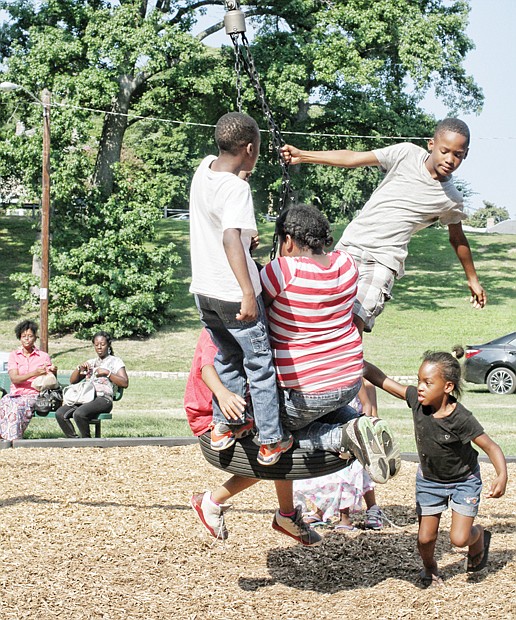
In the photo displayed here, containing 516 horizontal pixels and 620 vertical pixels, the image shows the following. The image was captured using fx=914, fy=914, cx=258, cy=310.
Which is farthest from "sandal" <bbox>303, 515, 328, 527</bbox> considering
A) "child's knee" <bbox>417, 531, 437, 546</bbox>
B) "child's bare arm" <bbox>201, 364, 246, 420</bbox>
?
"child's bare arm" <bbox>201, 364, 246, 420</bbox>

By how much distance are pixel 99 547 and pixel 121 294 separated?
19.6m

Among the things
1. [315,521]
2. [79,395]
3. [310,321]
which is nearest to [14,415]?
[79,395]

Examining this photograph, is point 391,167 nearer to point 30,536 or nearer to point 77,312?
point 30,536

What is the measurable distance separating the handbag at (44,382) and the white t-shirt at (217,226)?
5.87 m

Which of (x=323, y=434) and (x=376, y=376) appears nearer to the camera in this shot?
(x=323, y=434)

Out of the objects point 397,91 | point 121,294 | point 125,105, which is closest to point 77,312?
point 121,294

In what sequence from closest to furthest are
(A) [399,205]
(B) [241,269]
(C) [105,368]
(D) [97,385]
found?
(B) [241,269], (A) [399,205], (D) [97,385], (C) [105,368]

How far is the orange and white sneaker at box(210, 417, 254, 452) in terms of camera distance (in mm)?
4043

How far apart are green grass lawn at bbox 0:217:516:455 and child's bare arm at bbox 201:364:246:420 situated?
599cm

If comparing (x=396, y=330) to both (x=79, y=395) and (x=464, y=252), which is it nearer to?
(x=79, y=395)

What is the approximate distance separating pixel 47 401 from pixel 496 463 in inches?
233

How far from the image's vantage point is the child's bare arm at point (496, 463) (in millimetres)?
4531

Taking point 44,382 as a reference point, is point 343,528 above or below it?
above

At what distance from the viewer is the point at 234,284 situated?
12.5 ft
